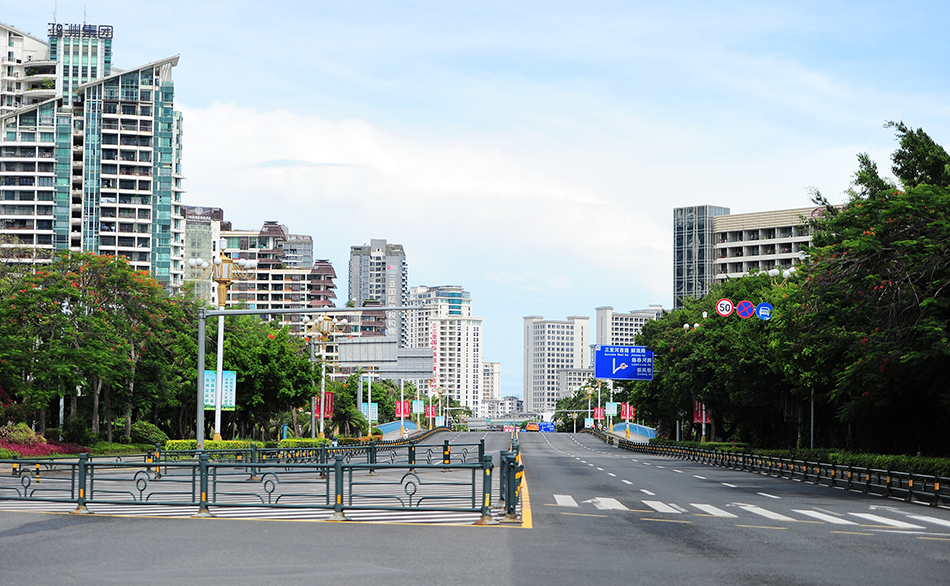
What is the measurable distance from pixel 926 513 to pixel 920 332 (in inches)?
302

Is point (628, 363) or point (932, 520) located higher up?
point (628, 363)

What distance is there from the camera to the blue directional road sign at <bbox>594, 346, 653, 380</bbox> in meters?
65.3

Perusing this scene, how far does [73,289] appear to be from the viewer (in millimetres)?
52438

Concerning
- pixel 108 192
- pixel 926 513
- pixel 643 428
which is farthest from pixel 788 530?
pixel 108 192

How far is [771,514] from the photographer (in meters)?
21.7

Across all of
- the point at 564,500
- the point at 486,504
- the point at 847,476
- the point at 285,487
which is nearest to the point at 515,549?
the point at 486,504

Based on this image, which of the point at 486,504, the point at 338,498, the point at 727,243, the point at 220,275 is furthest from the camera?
the point at 727,243

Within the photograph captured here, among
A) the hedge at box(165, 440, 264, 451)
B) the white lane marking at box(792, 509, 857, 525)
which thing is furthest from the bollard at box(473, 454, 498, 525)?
the hedge at box(165, 440, 264, 451)

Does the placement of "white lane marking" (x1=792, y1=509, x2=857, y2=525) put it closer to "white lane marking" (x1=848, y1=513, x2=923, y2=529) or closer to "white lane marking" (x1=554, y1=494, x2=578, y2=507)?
"white lane marking" (x1=848, y1=513, x2=923, y2=529)

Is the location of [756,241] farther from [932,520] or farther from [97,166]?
[932,520]

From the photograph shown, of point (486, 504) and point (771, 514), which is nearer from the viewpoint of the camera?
point (486, 504)

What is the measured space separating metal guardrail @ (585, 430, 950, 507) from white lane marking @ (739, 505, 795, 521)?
15.9ft

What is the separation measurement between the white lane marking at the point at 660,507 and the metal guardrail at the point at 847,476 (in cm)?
675

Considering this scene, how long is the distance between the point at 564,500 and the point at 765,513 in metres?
5.14
